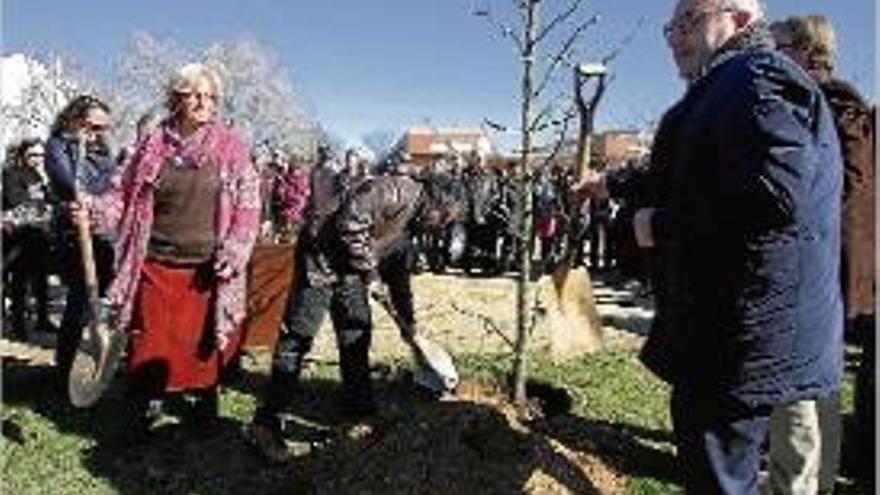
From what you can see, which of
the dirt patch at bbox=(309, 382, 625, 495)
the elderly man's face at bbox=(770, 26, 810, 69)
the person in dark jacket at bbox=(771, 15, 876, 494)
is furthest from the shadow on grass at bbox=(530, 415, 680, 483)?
the elderly man's face at bbox=(770, 26, 810, 69)

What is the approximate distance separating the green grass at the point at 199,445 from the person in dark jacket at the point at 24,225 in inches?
91.4

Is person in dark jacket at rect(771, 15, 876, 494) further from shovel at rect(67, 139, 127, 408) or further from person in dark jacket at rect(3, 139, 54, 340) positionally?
person in dark jacket at rect(3, 139, 54, 340)

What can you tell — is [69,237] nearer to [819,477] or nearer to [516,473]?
[516,473]

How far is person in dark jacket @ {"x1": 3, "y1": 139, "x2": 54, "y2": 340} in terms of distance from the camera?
1095 cm

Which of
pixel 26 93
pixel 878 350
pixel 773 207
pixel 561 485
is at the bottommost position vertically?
pixel 561 485

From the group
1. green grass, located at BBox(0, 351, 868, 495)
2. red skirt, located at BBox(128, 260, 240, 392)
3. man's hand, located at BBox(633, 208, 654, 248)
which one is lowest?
green grass, located at BBox(0, 351, 868, 495)

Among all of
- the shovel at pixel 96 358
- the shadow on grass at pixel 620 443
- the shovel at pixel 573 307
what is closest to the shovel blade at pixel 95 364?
the shovel at pixel 96 358

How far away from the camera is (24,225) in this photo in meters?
11.0

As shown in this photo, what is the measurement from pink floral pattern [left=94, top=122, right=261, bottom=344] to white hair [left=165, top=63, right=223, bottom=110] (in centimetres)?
20

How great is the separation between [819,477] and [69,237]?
17.8ft

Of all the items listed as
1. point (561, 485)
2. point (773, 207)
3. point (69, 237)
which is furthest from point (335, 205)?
point (773, 207)

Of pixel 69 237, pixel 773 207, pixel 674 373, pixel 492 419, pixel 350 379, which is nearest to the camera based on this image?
pixel 773 207

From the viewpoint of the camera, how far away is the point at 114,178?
294 inches

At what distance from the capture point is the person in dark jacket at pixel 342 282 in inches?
285
